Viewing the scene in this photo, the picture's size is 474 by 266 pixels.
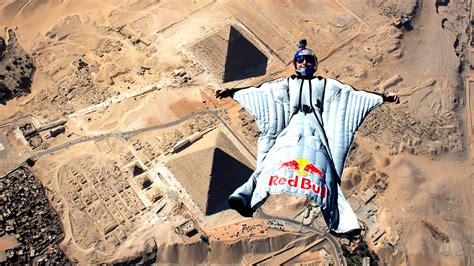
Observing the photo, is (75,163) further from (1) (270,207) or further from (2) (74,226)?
(1) (270,207)

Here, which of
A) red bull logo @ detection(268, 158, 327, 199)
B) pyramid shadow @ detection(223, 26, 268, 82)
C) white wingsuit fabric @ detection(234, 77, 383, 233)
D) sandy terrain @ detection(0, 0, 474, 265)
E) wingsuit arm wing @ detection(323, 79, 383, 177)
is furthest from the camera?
pyramid shadow @ detection(223, 26, 268, 82)

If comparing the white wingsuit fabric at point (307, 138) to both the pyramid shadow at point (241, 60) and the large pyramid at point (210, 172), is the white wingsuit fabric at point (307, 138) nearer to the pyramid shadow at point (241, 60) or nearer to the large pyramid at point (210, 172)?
→ the large pyramid at point (210, 172)

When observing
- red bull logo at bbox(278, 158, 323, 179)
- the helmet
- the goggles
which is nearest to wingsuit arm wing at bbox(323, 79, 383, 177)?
the helmet

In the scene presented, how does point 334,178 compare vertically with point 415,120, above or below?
below

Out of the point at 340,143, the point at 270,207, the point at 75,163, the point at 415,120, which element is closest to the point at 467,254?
the point at 415,120

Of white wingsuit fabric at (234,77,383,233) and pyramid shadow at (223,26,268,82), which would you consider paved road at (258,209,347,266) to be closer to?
pyramid shadow at (223,26,268,82)

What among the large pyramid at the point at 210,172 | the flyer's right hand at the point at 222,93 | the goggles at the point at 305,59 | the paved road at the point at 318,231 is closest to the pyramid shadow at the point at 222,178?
the large pyramid at the point at 210,172
